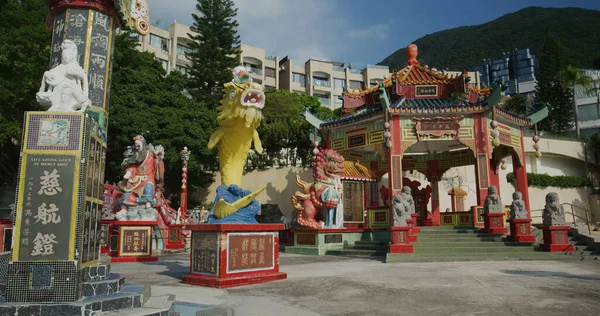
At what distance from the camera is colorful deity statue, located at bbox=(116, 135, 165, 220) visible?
12.4 metres

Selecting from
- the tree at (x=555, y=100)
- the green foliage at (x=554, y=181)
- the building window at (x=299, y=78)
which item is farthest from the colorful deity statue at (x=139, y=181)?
the building window at (x=299, y=78)

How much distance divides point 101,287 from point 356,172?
1298 centimetres

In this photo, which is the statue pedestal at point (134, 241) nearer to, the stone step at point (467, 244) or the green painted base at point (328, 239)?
the green painted base at point (328, 239)

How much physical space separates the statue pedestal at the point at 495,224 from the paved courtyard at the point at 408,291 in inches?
141

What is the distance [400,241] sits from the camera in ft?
36.3

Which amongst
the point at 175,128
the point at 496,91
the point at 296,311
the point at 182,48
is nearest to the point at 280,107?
the point at 175,128

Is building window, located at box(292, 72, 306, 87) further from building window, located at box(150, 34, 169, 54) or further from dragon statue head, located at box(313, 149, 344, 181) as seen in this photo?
dragon statue head, located at box(313, 149, 344, 181)

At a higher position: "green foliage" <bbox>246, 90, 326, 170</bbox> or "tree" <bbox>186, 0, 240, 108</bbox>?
"tree" <bbox>186, 0, 240, 108</bbox>

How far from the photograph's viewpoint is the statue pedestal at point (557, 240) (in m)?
10.9

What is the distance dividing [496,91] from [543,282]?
771 cm

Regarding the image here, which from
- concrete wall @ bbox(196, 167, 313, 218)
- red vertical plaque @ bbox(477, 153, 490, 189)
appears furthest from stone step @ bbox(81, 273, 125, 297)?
concrete wall @ bbox(196, 167, 313, 218)

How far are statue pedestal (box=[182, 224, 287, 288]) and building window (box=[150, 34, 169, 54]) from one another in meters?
34.8

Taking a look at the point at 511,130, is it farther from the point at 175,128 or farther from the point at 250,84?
the point at 175,128

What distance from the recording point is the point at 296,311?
4660 mm
